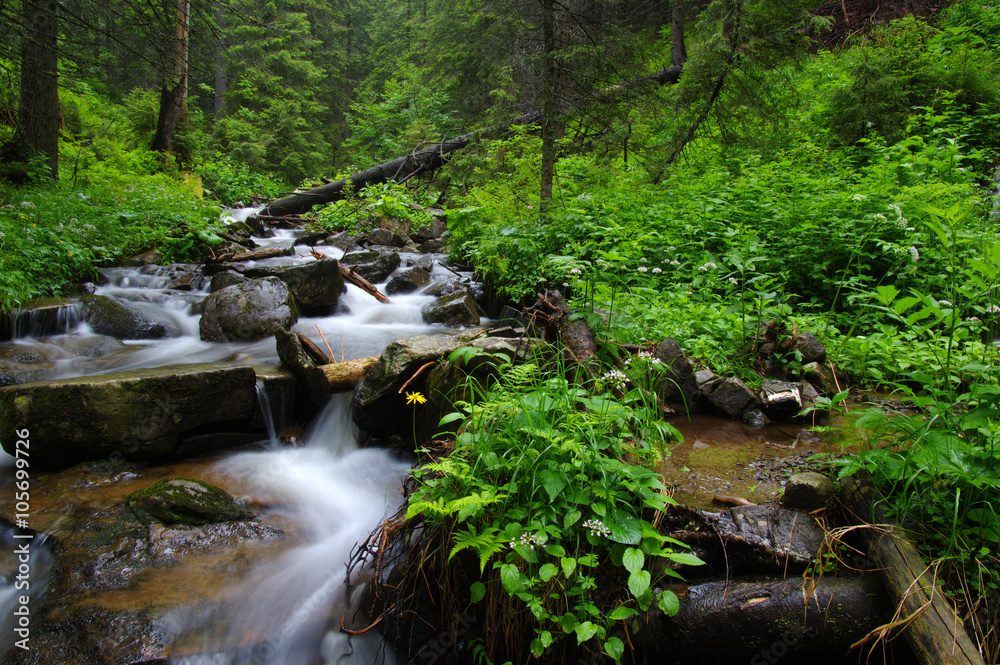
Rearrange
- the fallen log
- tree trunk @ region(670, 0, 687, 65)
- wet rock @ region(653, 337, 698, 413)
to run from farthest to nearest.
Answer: tree trunk @ region(670, 0, 687, 65), the fallen log, wet rock @ region(653, 337, 698, 413)

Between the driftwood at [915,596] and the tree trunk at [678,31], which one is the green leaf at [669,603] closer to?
the driftwood at [915,596]

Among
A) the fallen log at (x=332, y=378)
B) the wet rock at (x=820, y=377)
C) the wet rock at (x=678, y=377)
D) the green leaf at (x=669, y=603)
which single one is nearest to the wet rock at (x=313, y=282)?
the fallen log at (x=332, y=378)

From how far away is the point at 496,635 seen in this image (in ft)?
6.59

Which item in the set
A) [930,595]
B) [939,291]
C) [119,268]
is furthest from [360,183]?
[930,595]

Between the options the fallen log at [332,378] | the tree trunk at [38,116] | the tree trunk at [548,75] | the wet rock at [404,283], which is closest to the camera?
the fallen log at [332,378]

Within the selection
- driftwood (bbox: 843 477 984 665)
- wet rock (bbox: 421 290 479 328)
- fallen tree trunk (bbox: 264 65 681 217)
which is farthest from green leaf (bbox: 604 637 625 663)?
fallen tree trunk (bbox: 264 65 681 217)

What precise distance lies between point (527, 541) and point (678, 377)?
8.19ft

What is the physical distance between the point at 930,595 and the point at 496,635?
5.42 feet

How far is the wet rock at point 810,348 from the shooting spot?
405 centimetres

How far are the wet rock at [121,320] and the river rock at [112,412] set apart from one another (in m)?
2.60

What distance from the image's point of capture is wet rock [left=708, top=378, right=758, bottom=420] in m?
3.79

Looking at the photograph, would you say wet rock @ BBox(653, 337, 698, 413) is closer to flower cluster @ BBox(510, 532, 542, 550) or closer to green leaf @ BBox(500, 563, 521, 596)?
flower cluster @ BBox(510, 532, 542, 550)

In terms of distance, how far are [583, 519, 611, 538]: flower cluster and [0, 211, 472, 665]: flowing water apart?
4.18ft

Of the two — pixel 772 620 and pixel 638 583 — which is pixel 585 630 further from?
pixel 772 620
